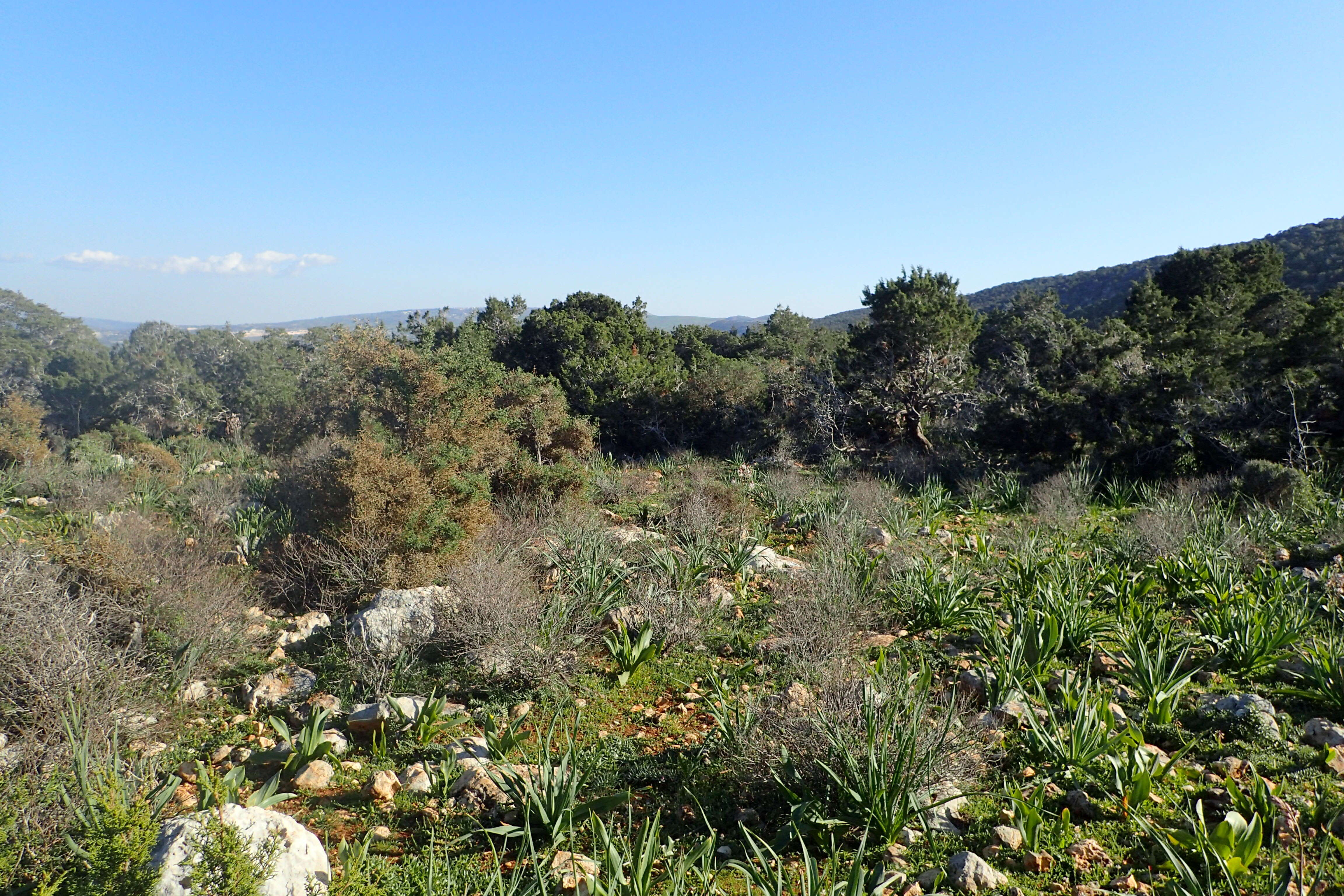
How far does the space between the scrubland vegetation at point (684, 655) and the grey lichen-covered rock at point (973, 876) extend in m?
0.01

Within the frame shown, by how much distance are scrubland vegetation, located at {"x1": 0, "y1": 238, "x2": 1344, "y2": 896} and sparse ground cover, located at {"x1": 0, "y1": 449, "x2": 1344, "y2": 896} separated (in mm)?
33

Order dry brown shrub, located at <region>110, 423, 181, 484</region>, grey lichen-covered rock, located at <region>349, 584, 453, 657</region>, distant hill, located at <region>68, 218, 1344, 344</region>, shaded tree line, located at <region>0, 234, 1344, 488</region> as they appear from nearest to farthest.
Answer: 1. grey lichen-covered rock, located at <region>349, 584, 453, 657</region>
2. shaded tree line, located at <region>0, 234, 1344, 488</region>
3. dry brown shrub, located at <region>110, 423, 181, 484</region>
4. distant hill, located at <region>68, 218, 1344, 344</region>

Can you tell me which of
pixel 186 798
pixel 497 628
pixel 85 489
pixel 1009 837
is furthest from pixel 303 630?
pixel 85 489

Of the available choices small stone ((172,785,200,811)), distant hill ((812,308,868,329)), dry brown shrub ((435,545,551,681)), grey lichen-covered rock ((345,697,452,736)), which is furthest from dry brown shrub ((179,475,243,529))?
distant hill ((812,308,868,329))

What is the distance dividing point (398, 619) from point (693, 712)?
2.84 m

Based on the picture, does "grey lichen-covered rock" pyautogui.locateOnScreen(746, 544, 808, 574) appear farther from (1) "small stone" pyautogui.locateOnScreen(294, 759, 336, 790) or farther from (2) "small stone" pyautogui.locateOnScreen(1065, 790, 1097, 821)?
(1) "small stone" pyautogui.locateOnScreen(294, 759, 336, 790)

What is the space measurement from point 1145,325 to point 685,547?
50.4 feet

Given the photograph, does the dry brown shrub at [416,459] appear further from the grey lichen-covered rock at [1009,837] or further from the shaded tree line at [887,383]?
the grey lichen-covered rock at [1009,837]

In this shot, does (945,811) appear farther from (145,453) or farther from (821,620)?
(145,453)

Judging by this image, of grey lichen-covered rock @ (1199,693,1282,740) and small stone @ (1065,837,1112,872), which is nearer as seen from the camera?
small stone @ (1065,837,1112,872)

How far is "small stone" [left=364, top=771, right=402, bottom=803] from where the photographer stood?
4.18 meters

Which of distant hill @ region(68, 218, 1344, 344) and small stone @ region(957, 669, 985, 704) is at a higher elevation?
distant hill @ region(68, 218, 1344, 344)

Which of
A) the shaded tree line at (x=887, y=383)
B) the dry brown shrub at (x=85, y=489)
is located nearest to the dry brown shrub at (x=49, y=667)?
the shaded tree line at (x=887, y=383)

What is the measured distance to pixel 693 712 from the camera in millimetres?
5438
